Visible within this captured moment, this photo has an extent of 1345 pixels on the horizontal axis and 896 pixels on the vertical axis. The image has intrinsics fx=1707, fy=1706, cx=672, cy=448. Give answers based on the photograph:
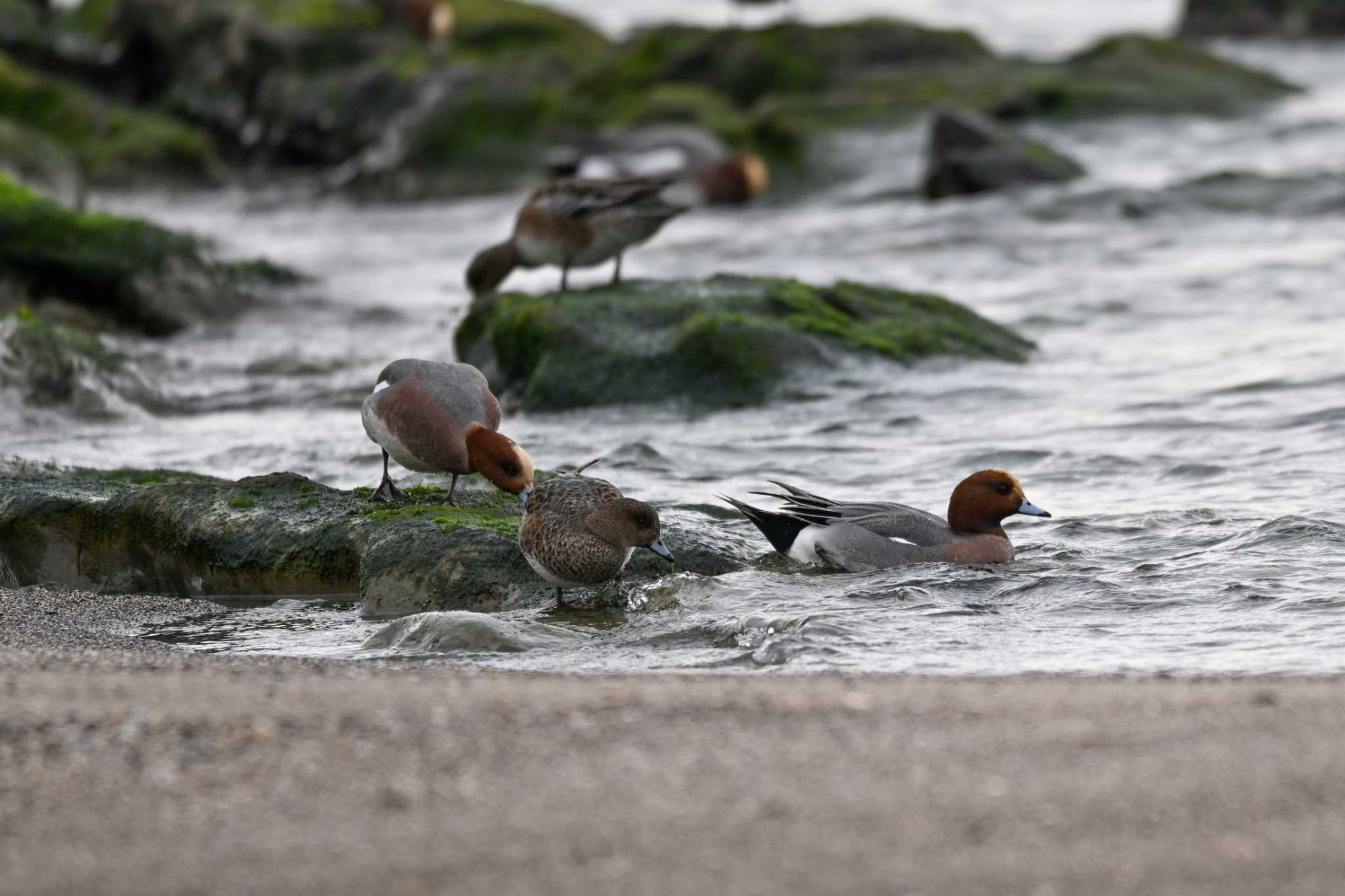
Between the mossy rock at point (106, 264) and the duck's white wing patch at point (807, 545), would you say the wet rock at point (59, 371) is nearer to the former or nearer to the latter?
the mossy rock at point (106, 264)

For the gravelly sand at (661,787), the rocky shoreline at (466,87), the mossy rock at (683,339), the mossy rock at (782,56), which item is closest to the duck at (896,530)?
the gravelly sand at (661,787)

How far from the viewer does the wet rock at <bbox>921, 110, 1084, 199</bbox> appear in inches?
719

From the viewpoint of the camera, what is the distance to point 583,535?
19.7 feet

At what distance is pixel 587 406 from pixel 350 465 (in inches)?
66.1

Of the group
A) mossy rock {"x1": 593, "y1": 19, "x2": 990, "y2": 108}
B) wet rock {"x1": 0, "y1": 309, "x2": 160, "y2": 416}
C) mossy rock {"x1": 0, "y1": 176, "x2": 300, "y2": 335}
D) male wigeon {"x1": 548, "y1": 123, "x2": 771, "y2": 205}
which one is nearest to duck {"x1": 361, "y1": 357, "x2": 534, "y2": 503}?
wet rock {"x1": 0, "y1": 309, "x2": 160, "y2": 416}

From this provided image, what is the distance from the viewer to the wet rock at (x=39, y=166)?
17328mm

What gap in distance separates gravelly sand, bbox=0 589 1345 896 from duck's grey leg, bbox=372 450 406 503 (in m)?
2.50

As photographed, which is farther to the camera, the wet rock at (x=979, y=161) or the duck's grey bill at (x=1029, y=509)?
the wet rock at (x=979, y=161)

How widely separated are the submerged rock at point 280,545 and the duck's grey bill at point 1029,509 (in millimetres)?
1100

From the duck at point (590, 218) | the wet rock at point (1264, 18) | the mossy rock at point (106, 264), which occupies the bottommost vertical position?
the mossy rock at point (106, 264)

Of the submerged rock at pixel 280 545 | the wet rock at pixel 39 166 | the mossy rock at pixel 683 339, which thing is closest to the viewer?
the submerged rock at pixel 280 545

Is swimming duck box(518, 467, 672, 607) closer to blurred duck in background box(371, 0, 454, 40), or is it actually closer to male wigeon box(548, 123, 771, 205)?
male wigeon box(548, 123, 771, 205)

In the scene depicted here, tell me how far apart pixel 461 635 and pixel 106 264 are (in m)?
8.15

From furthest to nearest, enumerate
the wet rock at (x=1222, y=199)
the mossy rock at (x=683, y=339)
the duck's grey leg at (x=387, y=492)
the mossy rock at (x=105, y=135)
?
the mossy rock at (x=105, y=135) → the wet rock at (x=1222, y=199) → the mossy rock at (x=683, y=339) → the duck's grey leg at (x=387, y=492)
